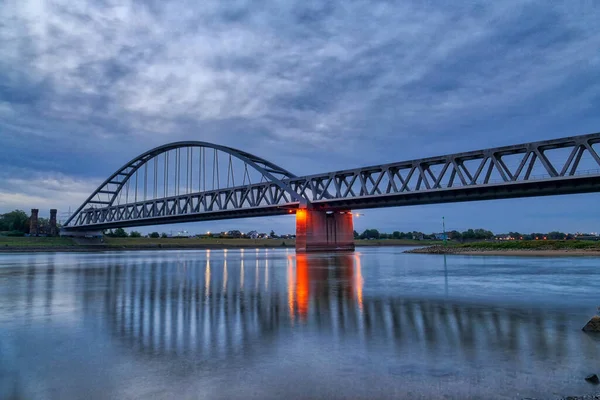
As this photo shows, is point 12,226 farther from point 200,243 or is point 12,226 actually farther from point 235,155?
point 235,155

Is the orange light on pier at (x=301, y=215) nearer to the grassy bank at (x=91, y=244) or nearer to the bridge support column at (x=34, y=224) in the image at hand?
the grassy bank at (x=91, y=244)

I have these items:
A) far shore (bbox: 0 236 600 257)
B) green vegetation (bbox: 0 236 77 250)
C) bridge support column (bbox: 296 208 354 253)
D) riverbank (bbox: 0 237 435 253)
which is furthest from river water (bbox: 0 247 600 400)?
green vegetation (bbox: 0 236 77 250)

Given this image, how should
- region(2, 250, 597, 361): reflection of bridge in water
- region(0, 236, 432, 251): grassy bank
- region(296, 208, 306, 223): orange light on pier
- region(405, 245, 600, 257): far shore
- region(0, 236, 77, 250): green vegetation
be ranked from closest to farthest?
region(2, 250, 597, 361): reflection of bridge in water < region(405, 245, 600, 257): far shore < region(296, 208, 306, 223): orange light on pier < region(0, 236, 77, 250): green vegetation < region(0, 236, 432, 251): grassy bank

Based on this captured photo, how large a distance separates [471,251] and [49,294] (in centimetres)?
6709

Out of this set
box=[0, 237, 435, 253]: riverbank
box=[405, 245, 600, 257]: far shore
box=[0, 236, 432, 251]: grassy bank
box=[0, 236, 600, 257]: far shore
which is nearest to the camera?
box=[405, 245, 600, 257]: far shore

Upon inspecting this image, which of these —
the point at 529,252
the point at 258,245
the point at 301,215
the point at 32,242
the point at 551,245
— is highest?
the point at 301,215

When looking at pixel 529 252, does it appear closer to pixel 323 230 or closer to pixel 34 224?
pixel 323 230

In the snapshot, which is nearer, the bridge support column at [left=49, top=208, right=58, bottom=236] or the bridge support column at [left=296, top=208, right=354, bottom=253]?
the bridge support column at [left=296, top=208, right=354, bottom=253]

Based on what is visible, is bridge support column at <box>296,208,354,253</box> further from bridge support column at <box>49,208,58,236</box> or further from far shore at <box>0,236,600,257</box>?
bridge support column at <box>49,208,58,236</box>

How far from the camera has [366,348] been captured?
310 inches

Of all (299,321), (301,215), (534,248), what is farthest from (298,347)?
(301,215)

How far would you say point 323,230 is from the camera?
284 feet

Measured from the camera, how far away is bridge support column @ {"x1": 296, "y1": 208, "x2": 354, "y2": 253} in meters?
82.2

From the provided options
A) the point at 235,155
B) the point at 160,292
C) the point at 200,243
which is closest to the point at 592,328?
the point at 160,292
